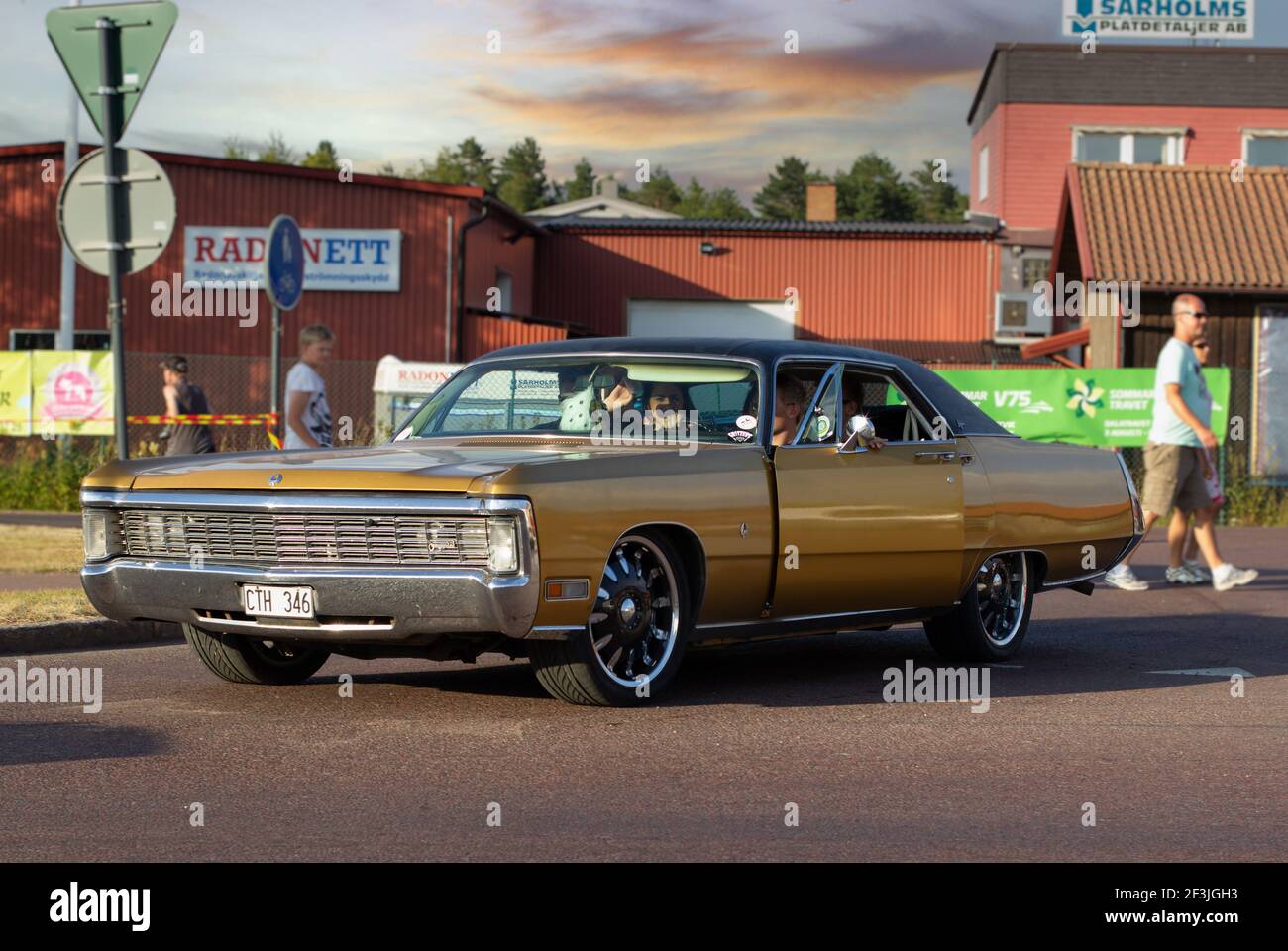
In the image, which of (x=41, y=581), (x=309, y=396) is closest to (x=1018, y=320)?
(x=309, y=396)

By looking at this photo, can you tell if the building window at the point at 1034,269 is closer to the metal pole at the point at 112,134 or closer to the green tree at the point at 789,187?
the metal pole at the point at 112,134

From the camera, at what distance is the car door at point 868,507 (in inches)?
331

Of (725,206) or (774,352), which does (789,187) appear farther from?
(774,352)

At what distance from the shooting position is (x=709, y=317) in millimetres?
43469

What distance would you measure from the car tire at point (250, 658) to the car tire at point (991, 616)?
3223mm

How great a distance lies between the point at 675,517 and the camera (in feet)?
25.2

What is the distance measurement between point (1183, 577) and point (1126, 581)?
2.06 ft

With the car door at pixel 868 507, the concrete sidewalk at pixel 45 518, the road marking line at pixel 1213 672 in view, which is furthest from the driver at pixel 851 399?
the concrete sidewalk at pixel 45 518

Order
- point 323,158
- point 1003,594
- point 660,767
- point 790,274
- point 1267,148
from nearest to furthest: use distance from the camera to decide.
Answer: point 660,767, point 1003,594, point 790,274, point 1267,148, point 323,158

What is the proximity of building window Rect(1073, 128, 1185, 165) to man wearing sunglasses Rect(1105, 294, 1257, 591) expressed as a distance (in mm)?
37490

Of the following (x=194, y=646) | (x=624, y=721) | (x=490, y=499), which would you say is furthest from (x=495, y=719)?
(x=194, y=646)

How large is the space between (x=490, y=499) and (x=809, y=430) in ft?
7.16

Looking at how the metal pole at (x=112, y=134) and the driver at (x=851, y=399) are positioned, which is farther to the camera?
the metal pole at (x=112, y=134)
